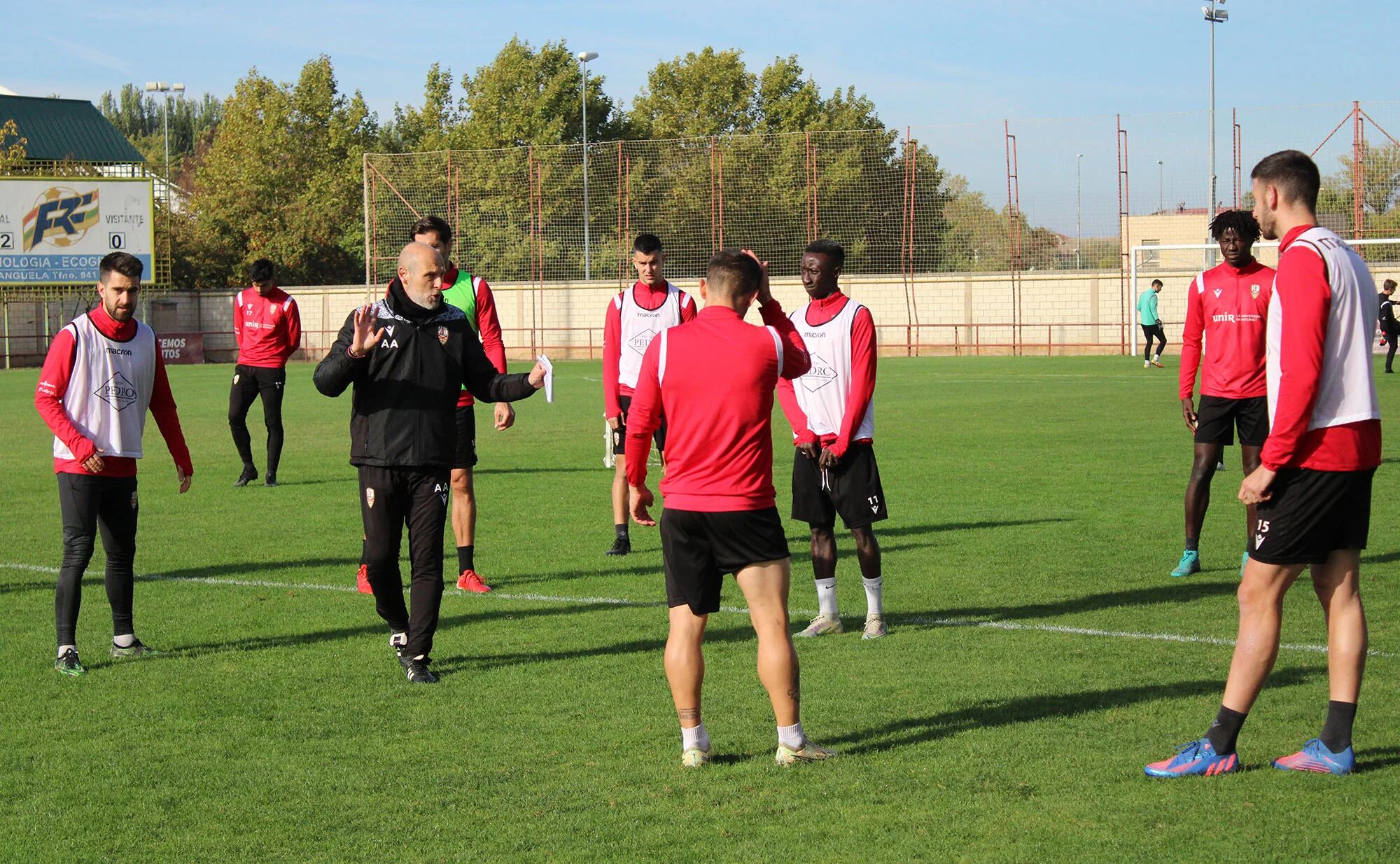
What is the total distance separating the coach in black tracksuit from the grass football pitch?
46cm

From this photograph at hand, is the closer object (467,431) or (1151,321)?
(467,431)

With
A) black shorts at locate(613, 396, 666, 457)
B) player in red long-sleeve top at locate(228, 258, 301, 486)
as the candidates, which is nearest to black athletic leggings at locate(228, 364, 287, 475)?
player in red long-sleeve top at locate(228, 258, 301, 486)

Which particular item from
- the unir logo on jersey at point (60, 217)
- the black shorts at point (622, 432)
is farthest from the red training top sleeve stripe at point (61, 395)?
the unir logo on jersey at point (60, 217)

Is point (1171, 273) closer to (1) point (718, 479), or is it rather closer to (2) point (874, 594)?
(2) point (874, 594)

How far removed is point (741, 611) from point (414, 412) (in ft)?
7.85


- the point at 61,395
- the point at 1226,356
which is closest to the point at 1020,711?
the point at 1226,356

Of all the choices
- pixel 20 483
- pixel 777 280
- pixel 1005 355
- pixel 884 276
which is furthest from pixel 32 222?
pixel 20 483

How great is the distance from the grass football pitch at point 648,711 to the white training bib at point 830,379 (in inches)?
43.6

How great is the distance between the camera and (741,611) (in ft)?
26.1

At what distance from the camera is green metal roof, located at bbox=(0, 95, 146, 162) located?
58906 millimetres

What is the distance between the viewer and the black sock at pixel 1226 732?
4.89 meters

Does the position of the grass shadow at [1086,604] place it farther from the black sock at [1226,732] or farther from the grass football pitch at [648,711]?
the black sock at [1226,732]

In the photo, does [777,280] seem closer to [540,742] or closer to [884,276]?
[884,276]

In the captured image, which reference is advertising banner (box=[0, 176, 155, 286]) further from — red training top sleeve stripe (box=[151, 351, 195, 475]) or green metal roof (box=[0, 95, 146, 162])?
red training top sleeve stripe (box=[151, 351, 195, 475])
